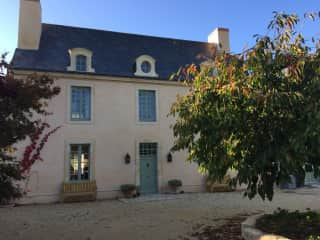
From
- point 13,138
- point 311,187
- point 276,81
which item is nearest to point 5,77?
point 13,138

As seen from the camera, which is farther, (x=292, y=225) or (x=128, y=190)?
(x=128, y=190)

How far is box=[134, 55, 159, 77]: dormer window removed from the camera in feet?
41.5

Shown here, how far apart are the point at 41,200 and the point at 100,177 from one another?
2.27 m

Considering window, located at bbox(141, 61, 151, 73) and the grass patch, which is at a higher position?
window, located at bbox(141, 61, 151, 73)

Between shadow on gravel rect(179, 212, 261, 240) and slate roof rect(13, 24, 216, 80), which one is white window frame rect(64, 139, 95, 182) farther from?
shadow on gravel rect(179, 212, 261, 240)

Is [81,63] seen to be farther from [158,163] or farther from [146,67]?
[158,163]

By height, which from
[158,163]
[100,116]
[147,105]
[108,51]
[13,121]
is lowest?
[158,163]

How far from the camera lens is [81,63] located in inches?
473

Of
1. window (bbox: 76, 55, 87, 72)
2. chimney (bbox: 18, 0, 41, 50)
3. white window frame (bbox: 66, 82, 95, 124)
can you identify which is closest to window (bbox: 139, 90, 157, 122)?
white window frame (bbox: 66, 82, 95, 124)

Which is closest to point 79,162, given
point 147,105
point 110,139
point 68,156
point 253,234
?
point 68,156

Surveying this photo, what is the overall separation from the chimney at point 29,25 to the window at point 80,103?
269cm

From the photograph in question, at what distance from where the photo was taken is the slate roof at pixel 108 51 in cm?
1167

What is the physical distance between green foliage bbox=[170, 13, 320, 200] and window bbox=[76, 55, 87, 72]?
7.89 m

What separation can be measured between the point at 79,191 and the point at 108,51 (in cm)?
666
